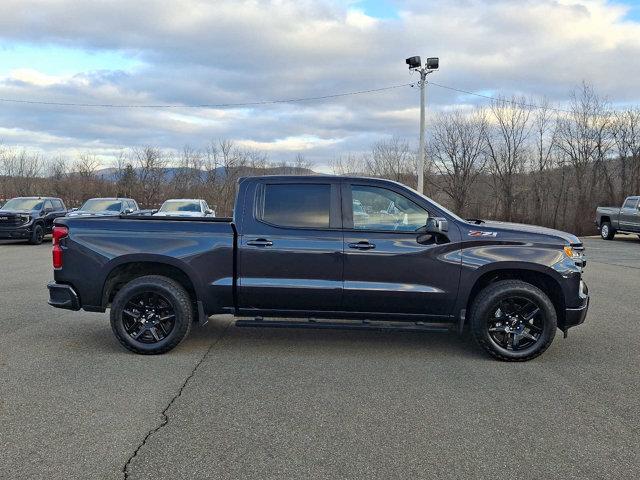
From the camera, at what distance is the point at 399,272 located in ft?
17.0

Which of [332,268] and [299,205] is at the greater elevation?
[299,205]

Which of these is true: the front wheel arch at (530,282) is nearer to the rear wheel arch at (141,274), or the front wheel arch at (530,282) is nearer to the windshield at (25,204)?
the rear wheel arch at (141,274)

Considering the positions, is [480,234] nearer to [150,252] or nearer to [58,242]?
[150,252]

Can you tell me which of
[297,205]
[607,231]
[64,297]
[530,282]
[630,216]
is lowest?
[607,231]

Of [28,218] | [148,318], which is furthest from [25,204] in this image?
[148,318]

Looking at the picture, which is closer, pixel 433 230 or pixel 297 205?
pixel 433 230

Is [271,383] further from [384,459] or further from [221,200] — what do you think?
[221,200]

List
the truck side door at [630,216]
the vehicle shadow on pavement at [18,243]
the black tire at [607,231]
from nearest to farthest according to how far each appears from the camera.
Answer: the vehicle shadow on pavement at [18,243]
the truck side door at [630,216]
the black tire at [607,231]

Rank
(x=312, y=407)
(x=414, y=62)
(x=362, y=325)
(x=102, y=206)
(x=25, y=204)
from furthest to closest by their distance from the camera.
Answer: (x=414, y=62) < (x=102, y=206) < (x=25, y=204) < (x=362, y=325) < (x=312, y=407)

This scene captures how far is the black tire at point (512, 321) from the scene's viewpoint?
16.8 ft

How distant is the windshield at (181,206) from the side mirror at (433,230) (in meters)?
14.6

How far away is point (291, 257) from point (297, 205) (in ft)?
1.93

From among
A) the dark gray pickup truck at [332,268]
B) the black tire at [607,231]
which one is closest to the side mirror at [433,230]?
the dark gray pickup truck at [332,268]

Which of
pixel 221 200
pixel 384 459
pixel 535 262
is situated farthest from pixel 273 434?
pixel 221 200
